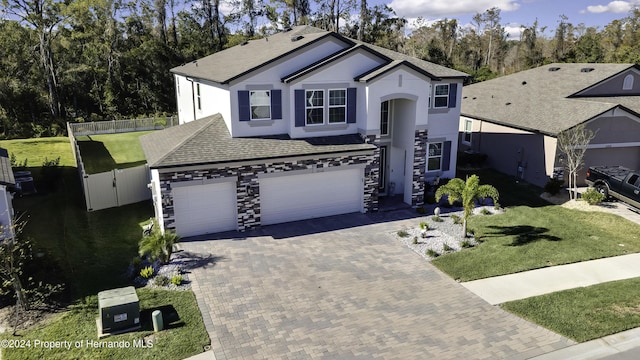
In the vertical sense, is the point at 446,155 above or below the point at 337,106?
below

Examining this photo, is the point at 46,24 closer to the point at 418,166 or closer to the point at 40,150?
the point at 40,150

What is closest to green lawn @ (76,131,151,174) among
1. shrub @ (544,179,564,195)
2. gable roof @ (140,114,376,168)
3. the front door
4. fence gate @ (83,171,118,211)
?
fence gate @ (83,171,118,211)

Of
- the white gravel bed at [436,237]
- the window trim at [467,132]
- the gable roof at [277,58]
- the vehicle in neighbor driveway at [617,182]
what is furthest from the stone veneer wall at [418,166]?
the window trim at [467,132]

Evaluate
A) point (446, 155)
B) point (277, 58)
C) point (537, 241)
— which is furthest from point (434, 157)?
point (277, 58)

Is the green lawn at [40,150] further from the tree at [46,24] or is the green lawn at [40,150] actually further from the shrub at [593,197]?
the shrub at [593,197]

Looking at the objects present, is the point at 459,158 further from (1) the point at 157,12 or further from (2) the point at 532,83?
(1) the point at 157,12

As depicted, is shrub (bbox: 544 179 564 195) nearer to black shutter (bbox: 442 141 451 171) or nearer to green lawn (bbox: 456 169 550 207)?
green lawn (bbox: 456 169 550 207)

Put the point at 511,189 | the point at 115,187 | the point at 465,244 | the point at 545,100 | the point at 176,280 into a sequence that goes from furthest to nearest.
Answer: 1. the point at 545,100
2. the point at 511,189
3. the point at 115,187
4. the point at 465,244
5. the point at 176,280
